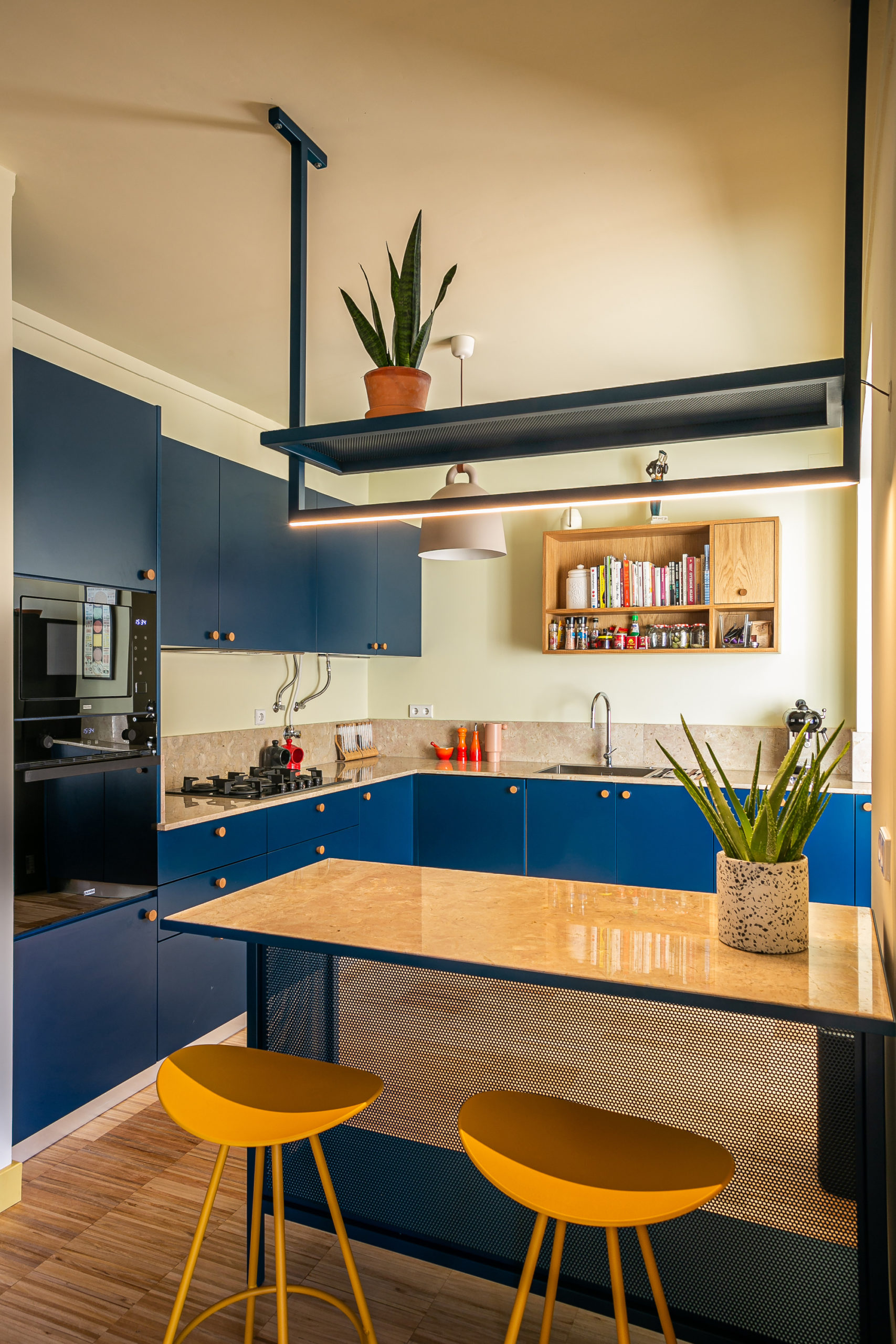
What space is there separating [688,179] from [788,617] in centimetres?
262

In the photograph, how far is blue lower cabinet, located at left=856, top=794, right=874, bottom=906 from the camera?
3805 mm

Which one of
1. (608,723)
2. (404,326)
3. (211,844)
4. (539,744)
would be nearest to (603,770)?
(608,723)

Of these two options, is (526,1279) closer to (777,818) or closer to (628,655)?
(777,818)

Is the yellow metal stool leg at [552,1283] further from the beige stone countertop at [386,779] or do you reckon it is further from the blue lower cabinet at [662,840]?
the blue lower cabinet at [662,840]

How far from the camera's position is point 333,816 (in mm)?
4047

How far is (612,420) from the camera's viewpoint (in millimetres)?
1951

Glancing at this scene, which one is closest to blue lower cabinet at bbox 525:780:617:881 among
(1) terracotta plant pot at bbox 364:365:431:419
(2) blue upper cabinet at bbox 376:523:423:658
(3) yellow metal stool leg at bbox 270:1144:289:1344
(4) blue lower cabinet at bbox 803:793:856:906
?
(4) blue lower cabinet at bbox 803:793:856:906

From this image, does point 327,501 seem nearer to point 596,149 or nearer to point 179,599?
point 179,599

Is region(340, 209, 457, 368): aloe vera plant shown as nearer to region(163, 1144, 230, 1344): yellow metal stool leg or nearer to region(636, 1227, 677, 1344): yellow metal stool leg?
region(163, 1144, 230, 1344): yellow metal stool leg

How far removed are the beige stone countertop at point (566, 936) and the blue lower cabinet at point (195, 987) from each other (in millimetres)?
1121

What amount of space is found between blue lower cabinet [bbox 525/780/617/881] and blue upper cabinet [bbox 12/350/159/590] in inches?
93.3

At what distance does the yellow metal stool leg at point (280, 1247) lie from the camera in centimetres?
151

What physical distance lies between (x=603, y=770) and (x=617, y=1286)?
3.56 meters

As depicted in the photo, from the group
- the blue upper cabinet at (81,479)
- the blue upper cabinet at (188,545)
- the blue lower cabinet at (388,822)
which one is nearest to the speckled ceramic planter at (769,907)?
the blue upper cabinet at (81,479)
